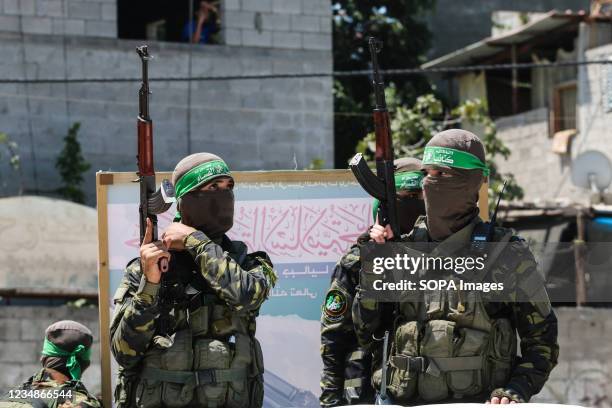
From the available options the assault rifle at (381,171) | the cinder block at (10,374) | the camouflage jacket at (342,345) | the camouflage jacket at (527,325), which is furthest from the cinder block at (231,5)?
the camouflage jacket at (527,325)

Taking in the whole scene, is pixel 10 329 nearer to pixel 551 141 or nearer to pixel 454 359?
pixel 454 359

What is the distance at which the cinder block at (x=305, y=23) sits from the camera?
1558 centimetres

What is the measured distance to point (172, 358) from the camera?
4625 mm

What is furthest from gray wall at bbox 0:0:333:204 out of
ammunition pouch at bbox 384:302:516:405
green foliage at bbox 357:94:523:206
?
ammunition pouch at bbox 384:302:516:405

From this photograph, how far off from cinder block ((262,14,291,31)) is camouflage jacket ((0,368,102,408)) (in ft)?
34.6

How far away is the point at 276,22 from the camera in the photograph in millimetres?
15469

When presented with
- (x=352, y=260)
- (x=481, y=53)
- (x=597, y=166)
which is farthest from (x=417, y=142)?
(x=352, y=260)

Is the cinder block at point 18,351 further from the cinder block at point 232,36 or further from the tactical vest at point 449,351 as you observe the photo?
the tactical vest at point 449,351

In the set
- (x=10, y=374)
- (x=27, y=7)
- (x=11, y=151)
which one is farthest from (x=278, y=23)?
(x=10, y=374)

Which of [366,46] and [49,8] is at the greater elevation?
[49,8]

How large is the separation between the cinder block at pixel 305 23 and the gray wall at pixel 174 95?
13mm

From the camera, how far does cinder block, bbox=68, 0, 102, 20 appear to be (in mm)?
14516

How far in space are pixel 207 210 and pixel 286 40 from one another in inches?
433

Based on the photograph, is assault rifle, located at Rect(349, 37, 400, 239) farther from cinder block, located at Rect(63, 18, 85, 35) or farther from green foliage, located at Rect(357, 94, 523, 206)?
cinder block, located at Rect(63, 18, 85, 35)
